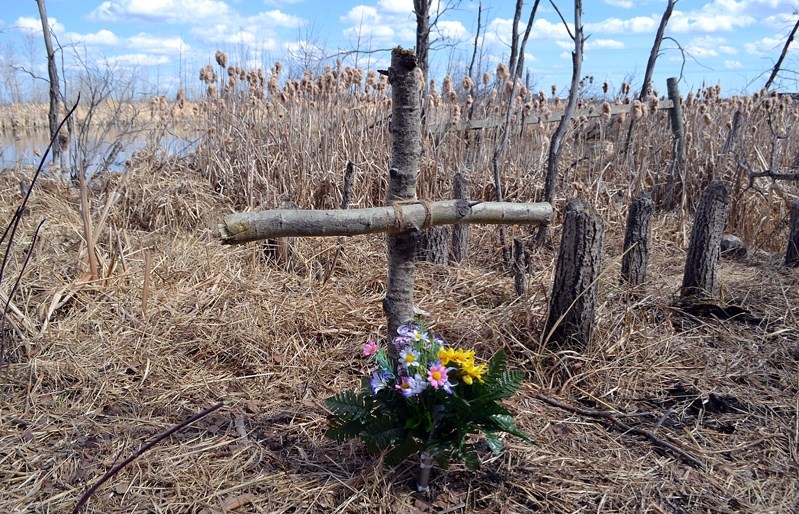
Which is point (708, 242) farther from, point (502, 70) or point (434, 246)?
point (502, 70)

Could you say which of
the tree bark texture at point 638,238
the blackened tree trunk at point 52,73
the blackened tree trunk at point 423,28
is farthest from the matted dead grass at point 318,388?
the blackened tree trunk at point 423,28

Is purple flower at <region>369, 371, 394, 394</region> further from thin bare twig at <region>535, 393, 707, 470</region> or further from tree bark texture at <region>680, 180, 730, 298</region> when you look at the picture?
tree bark texture at <region>680, 180, 730, 298</region>

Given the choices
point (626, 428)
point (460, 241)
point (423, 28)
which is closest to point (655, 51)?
point (423, 28)

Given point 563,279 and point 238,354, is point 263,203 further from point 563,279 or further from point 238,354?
point 563,279

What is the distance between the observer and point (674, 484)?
183 cm

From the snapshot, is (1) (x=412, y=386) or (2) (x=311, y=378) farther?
(2) (x=311, y=378)

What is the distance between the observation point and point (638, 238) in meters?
3.18

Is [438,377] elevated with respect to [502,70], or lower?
lower

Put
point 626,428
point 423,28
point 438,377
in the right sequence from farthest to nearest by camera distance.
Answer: point 423,28 → point 626,428 → point 438,377

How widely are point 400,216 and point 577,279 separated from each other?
3.56 ft

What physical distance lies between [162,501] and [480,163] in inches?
157

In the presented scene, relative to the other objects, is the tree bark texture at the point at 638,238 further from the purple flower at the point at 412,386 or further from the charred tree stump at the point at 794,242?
the purple flower at the point at 412,386

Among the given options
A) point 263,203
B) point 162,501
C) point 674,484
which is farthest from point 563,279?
point 263,203

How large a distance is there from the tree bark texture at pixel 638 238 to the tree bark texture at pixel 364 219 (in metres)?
1.32
